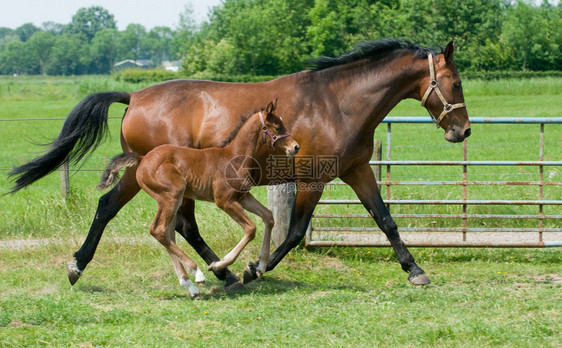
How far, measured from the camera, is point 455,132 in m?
6.22

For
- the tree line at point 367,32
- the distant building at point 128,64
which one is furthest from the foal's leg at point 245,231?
the distant building at point 128,64

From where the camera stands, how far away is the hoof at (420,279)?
623cm

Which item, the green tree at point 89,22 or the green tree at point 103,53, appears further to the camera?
the green tree at point 89,22

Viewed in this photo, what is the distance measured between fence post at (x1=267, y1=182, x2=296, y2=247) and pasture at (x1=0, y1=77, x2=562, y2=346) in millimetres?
283

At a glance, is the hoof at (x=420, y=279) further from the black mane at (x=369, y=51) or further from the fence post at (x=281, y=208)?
the black mane at (x=369, y=51)

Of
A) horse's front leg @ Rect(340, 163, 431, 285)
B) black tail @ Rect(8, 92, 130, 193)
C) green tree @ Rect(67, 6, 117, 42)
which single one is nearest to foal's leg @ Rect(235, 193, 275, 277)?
horse's front leg @ Rect(340, 163, 431, 285)

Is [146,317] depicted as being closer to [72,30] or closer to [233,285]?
[233,285]

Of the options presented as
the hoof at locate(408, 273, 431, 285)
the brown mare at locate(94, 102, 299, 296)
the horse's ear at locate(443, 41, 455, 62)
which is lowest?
the hoof at locate(408, 273, 431, 285)

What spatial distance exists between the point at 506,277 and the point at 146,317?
3418 millimetres

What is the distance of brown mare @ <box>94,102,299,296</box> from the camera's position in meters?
5.80

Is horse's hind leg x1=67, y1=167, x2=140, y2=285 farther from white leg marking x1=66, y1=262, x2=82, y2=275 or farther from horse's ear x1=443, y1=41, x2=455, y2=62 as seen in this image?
horse's ear x1=443, y1=41, x2=455, y2=62

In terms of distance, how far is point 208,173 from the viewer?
5.87 meters

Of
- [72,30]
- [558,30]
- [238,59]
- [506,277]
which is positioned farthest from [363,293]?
[72,30]

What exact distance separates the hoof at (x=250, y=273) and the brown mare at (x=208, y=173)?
274mm
